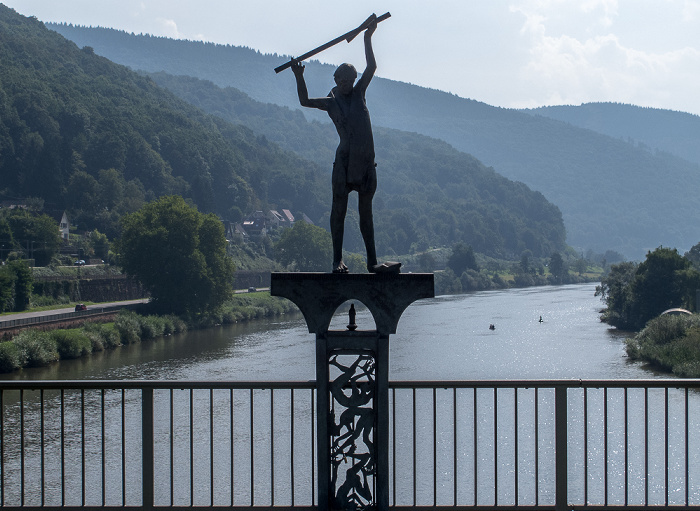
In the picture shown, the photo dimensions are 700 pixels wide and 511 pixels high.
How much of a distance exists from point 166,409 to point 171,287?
31.8m

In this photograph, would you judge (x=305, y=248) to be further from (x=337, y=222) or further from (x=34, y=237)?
(x=337, y=222)

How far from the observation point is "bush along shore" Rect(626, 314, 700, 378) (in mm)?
34625

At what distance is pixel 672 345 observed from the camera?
37.7 m

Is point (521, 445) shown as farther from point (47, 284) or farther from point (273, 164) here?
point (273, 164)

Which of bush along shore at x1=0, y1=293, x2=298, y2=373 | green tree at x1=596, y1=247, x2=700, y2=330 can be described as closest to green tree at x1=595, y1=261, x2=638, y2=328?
green tree at x1=596, y1=247, x2=700, y2=330

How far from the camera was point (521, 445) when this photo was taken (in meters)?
22.8

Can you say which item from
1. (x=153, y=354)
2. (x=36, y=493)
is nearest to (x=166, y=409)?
(x=36, y=493)

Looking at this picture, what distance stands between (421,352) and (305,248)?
5103cm

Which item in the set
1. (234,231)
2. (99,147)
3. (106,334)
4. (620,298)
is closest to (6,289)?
(106,334)

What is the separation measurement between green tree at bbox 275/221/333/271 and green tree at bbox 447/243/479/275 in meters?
23.6

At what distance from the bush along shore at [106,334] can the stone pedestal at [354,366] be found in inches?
1324

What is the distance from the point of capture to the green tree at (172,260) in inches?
2261

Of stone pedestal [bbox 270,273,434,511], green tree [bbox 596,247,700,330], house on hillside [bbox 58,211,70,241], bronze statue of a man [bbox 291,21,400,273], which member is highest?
house on hillside [bbox 58,211,70,241]

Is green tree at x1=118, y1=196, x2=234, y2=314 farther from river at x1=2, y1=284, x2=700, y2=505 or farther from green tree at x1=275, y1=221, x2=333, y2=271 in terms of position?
green tree at x1=275, y1=221, x2=333, y2=271
